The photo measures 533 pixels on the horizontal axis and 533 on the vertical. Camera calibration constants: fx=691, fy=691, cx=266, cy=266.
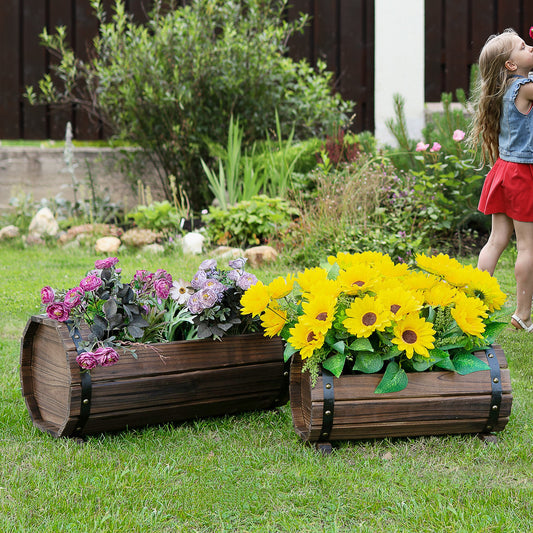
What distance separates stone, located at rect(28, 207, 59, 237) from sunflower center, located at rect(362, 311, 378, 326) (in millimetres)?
5182

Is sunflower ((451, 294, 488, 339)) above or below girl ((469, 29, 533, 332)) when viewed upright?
below

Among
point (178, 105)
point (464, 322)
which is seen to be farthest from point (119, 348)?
point (178, 105)

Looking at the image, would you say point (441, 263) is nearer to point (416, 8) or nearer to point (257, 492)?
point (257, 492)

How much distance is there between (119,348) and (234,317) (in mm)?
469

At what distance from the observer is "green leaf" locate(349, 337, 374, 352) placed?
247cm

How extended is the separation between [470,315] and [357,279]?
0.44 meters

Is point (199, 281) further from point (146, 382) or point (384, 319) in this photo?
point (384, 319)

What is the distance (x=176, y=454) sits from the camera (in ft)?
8.21

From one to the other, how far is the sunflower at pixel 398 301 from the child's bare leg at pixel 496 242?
1.69m

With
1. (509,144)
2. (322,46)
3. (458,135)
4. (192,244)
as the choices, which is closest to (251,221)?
(192,244)

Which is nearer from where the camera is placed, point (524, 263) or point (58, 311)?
point (58, 311)

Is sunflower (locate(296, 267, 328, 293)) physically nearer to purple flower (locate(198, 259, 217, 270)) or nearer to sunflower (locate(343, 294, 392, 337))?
sunflower (locate(343, 294, 392, 337))

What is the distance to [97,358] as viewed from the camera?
8.13 feet

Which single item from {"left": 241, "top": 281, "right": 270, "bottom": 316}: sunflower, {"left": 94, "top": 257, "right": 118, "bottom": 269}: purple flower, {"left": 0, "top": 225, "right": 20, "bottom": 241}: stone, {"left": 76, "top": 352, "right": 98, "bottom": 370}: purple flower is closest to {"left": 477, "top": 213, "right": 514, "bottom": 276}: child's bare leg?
{"left": 241, "top": 281, "right": 270, "bottom": 316}: sunflower
